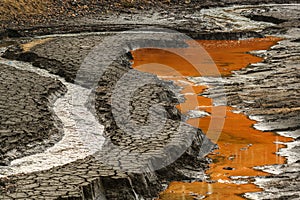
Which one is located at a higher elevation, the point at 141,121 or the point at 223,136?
the point at 141,121

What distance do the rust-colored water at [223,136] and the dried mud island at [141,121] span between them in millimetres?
24

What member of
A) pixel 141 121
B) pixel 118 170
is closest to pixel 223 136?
pixel 141 121

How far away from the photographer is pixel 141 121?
30.7ft

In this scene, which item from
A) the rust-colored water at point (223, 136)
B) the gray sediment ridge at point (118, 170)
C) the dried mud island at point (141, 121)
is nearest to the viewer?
the gray sediment ridge at point (118, 170)

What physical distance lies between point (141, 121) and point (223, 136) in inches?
57.8

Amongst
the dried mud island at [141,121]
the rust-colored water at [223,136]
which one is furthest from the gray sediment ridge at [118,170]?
the rust-colored water at [223,136]

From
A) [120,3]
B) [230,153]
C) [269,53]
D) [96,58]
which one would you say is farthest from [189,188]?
[120,3]

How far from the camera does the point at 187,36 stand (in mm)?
20406

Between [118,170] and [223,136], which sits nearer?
[118,170]

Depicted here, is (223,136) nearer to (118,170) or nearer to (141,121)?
(141,121)

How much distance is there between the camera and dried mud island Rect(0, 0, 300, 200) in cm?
717

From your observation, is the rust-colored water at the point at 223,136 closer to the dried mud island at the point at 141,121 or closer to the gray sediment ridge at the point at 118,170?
the dried mud island at the point at 141,121

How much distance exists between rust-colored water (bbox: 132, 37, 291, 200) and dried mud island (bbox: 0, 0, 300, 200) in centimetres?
2

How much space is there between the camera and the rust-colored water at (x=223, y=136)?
760 centimetres
